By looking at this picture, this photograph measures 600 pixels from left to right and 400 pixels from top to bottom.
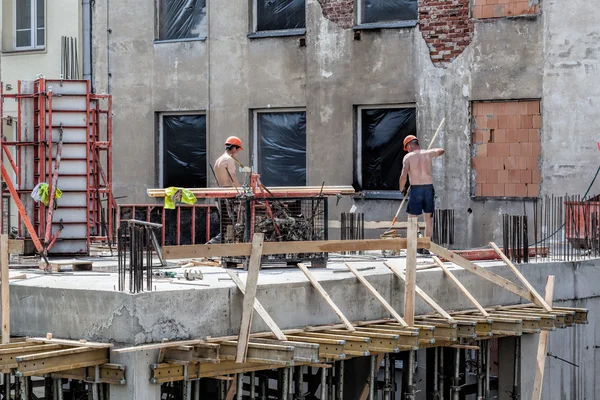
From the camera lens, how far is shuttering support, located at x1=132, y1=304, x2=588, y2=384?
42.8 ft

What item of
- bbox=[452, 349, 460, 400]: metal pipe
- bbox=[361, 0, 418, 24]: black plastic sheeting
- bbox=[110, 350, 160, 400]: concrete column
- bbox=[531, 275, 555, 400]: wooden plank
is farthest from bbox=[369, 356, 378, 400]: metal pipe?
bbox=[361, 0, 418, 24]: black plastic sheeting

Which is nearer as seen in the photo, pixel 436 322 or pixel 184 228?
pixel 436 322

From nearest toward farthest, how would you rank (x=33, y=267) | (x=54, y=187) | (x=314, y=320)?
1. (x=314, y=320)
2. (x=33, y=267)
3. (x=54, y=187)

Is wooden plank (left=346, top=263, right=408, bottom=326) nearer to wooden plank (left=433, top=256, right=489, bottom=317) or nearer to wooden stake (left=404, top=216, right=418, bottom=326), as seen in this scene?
wooden stake (left=404, top=216, right=418, bottom=326)

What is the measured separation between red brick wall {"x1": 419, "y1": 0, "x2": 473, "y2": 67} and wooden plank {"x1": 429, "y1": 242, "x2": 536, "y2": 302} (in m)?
7.97

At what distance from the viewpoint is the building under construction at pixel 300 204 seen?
44.6 feet

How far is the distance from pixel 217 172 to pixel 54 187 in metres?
2.73

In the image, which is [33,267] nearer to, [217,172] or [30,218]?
[30,218]

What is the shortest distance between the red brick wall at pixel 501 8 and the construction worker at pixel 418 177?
11.0 ft

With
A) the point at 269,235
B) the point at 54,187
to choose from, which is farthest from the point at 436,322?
the point at 54,187

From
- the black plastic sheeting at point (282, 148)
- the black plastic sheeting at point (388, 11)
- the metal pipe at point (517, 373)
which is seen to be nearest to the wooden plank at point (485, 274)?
the metal pipe at point (517, 373)

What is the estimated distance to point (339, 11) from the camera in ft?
83.3

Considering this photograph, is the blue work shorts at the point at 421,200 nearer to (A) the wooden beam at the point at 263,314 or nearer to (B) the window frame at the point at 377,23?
(B) the window frame at the point at 377,23

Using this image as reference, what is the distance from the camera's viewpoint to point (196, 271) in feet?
49.5
